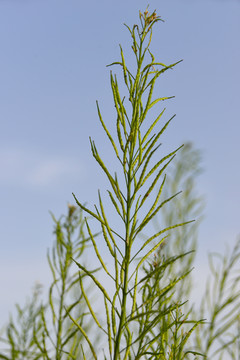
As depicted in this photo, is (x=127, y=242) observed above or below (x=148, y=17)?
below

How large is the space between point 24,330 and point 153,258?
Answer: 3.38 metres

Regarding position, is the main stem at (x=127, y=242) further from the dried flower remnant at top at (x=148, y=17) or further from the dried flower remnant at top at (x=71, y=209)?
the dried flower remnant at top at (x=71, y=209)

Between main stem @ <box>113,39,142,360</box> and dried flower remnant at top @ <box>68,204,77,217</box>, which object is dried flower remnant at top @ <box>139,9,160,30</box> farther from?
dried flower remnant at top @ <box>68,204,77,217</box>

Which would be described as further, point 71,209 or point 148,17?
point 71,209

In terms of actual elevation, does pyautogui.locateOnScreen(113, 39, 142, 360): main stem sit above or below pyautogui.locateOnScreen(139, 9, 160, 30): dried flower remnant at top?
below

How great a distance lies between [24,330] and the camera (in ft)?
16.6

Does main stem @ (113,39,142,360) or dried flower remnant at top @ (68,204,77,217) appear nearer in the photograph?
main stem @ (113,39,142,360)

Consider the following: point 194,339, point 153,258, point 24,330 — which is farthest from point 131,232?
point 24,330

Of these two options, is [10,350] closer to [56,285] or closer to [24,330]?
[56,285]

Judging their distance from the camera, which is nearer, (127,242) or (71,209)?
(127,242)

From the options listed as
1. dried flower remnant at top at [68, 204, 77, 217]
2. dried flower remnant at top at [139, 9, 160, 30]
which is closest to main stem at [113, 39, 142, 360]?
dried flower remnant at top at [139, 9, 160, 30]

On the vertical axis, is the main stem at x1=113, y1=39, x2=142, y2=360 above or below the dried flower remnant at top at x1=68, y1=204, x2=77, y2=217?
below

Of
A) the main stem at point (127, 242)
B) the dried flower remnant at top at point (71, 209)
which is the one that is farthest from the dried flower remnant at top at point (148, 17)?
the dried flower remnant at top at point (71, 209)

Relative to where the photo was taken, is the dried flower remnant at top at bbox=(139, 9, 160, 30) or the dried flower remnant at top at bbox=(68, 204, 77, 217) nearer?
the dried flower remnant at top at bbox=(139, 9, 160, 30)
